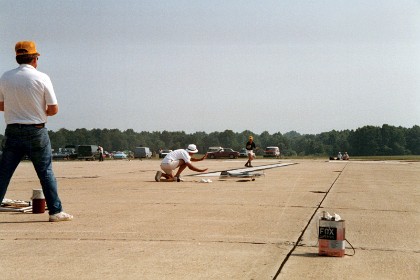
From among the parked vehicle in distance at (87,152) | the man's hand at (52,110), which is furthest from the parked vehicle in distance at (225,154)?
the man's hand at (52,110)

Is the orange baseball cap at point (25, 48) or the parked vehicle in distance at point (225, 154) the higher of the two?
the orange baseball cap at point (25, 48)

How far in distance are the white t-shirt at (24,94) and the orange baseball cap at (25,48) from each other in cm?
20

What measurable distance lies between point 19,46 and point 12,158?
1.39 metres

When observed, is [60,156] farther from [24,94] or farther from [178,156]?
[24,94]

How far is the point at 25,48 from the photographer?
6895 mm

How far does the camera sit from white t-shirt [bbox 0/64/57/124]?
679 cm

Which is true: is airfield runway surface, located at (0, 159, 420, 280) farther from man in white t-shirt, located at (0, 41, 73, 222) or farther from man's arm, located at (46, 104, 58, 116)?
man's arm, located at (46, 104, 58, 116)

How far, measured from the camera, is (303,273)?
4.29 m

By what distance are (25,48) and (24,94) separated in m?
0.59

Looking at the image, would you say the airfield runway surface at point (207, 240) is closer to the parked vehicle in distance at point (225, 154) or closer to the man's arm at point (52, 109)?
the man's arm at point (52, 109)

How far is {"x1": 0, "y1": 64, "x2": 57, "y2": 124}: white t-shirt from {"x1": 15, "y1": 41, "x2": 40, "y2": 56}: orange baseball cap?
0.20 m

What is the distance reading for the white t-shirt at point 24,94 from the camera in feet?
22.3

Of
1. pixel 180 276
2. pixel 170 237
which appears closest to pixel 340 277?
pixel 180 276

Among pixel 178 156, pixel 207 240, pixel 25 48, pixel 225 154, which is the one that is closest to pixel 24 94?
pixel 25 48
